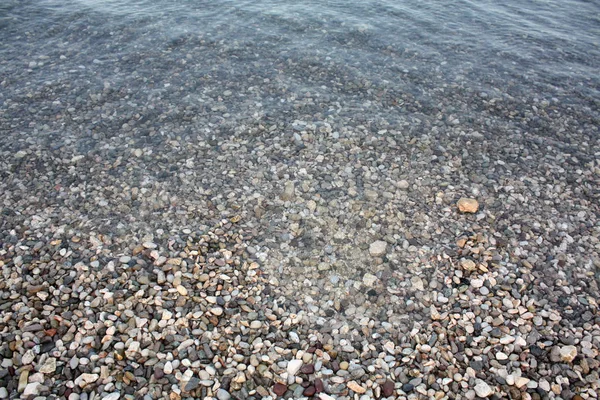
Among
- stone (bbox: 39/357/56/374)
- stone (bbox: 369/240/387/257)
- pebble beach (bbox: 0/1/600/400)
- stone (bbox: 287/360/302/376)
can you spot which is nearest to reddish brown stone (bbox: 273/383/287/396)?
pebble beach (bbox: 0/1/600/400)

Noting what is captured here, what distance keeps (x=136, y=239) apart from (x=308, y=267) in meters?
4.61

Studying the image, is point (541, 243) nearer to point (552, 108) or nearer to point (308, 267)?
point (308, 267)

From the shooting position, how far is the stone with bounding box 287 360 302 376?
29.3ft

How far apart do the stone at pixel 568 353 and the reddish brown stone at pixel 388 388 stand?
12.4 feet

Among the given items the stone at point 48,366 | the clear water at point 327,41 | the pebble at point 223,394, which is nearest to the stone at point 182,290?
the pebble at point 223,394

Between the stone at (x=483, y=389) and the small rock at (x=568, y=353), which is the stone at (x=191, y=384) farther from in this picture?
the small rock at (x=568, y=353)

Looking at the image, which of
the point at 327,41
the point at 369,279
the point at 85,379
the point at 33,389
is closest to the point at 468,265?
the point at 369,279

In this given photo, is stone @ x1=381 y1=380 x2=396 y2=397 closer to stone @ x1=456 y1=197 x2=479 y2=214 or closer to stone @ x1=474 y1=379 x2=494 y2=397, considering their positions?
stone @ x1=474 y1=379 x2=494 y2=397

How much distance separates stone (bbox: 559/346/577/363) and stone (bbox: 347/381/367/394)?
4390mm

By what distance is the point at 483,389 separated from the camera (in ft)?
28.8

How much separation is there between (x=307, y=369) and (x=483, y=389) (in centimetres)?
358

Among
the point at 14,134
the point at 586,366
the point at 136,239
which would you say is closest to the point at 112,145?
the point at 14,134

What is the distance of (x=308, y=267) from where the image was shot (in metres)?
11.1

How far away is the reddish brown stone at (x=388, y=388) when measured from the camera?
8641 mm
